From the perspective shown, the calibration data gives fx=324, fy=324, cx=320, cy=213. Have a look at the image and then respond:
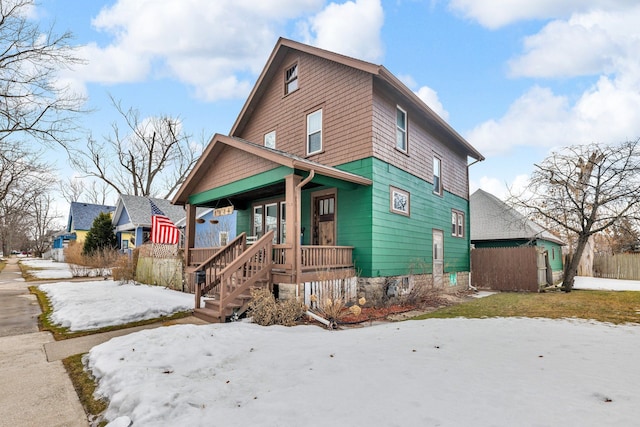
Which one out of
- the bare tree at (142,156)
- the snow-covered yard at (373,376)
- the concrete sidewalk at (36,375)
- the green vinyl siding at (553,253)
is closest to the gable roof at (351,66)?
the snow-covered yard at (373,376)

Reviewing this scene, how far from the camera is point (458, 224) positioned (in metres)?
15.2

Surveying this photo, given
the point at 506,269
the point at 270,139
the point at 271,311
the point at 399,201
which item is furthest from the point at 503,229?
the point at 271,311

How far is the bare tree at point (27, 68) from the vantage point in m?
11.3

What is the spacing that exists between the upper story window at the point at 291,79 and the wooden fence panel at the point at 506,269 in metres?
11.5

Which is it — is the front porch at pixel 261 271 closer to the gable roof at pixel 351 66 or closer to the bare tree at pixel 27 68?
the gable roof at pixel 351 66

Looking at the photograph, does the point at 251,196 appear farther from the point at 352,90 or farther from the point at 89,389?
the point at 89,389

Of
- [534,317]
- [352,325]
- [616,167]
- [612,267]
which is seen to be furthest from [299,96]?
[612,267]

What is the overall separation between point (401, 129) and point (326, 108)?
8.88 feet

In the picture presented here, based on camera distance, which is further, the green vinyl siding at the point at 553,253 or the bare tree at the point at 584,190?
the green vinyl siding at the point at 553,253

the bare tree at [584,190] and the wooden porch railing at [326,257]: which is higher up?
the bare tree at [584,190]

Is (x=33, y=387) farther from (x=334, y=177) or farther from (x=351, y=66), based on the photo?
(x=351, y=66)

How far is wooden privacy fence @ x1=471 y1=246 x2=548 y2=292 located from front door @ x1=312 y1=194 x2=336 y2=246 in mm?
9132

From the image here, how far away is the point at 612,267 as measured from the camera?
2106cm

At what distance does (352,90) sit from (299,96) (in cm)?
254
